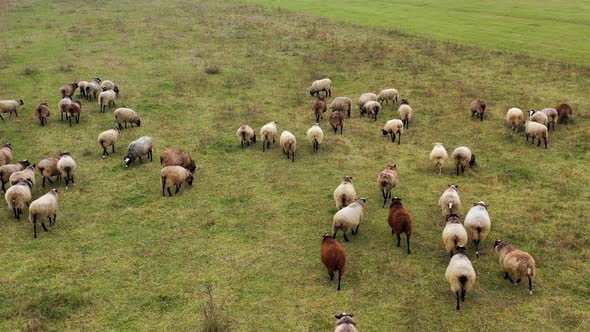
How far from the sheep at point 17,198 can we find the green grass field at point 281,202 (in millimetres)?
442

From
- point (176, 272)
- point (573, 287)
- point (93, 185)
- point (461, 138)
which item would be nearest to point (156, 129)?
point (93, 185)

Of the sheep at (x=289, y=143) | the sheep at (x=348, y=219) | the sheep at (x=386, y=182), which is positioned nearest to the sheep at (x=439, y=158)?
the sheep at (x=386, y=182)

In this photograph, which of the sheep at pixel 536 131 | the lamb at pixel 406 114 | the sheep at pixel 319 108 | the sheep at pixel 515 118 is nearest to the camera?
the sheep at pixel 536 131

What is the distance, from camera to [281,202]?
1466 centimetres

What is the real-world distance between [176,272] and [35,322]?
3159mm

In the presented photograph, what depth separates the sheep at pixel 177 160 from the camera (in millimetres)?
15836

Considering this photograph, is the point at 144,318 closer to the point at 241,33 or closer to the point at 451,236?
the point at 451,236

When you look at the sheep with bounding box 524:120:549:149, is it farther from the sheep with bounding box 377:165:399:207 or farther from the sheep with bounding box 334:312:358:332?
the sheep with bounding box 334:312:358:332

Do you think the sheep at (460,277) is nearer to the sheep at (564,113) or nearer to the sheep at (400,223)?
the sheep at (400,223)

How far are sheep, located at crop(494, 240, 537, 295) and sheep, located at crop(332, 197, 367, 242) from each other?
12.3ft

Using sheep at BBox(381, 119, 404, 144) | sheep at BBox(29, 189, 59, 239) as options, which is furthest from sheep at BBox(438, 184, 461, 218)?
sheep at BBox(29, 189, 59, 239)

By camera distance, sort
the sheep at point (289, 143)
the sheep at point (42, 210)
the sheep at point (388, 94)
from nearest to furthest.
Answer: the sheep at point (42, 210) → the sheep at point (289, 143) → the sheep at point (388, 94)

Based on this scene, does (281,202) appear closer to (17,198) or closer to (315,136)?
(315,136)

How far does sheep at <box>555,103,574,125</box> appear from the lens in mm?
19906
